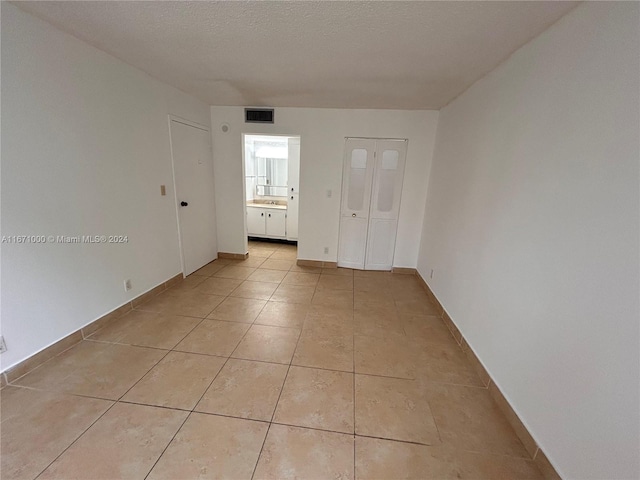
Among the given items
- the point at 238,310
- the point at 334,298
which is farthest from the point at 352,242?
the point at 238,310

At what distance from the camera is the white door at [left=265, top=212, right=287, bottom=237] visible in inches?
205

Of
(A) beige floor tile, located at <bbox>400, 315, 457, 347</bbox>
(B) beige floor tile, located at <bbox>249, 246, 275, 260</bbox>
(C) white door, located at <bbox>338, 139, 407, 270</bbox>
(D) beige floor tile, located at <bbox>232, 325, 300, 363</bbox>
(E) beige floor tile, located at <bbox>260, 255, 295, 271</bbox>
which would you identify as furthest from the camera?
(B) beige floor tile, located at <bbox>249, 246, 275, 260</bbox>

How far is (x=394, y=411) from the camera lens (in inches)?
63.8

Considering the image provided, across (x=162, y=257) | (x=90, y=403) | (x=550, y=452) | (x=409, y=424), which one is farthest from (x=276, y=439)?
(x=162, y=257)

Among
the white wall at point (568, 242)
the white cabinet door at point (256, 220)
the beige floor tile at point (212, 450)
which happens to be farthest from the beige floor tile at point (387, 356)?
the white cabinet door at point (256, 220)

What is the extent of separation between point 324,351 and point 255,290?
1.44 metres

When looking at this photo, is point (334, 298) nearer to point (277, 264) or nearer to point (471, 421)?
point (277, 264)

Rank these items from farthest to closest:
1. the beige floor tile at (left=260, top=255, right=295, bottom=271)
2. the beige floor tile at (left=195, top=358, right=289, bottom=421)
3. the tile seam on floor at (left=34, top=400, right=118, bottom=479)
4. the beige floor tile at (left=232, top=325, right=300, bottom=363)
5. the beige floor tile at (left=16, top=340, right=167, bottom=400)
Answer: the beige floor tile at (left=260, top=255, right=295, bottom=271)
the beige floor tile at (left=232, top=325, right=300, bottom=363)
the beige floor tile at (left=16, top=340, right=167, bottom=400)
the beige floor tile at (left=195, top=358, right=289, bottom=421)
the tile seam on floor at (left=34, top=400, right=118, bottom=479)

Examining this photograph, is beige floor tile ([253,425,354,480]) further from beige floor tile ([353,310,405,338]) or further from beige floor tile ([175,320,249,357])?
beige floor tile ([353,310,405,338])

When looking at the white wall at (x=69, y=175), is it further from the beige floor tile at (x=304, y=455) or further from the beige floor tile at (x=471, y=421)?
the beige floor tile at (x=471, y=421)

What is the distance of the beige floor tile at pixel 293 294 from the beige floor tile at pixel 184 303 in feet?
2.23

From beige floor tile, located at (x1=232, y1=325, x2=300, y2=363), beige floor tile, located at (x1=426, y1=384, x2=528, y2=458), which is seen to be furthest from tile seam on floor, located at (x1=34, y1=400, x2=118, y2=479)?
beige floor tile, located at (x1=426, y1=384, x2=528, y2=458)

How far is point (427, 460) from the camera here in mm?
1345

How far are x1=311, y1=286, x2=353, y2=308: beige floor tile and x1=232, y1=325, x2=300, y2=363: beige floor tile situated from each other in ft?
2.18
